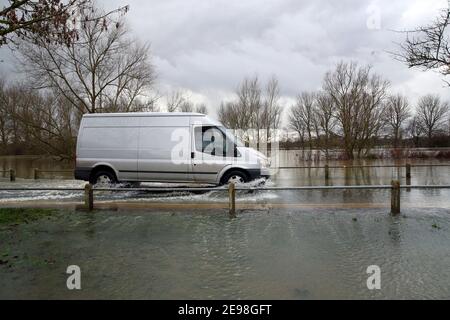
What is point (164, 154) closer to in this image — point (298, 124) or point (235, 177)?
point (235, 177)

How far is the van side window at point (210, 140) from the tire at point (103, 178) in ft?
10.3

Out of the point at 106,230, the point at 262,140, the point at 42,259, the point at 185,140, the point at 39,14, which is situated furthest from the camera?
the point at 262,140

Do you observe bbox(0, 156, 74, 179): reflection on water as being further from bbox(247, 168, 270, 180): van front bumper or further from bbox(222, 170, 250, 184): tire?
A: bbox(247, 168, 270, 180): van front bumper

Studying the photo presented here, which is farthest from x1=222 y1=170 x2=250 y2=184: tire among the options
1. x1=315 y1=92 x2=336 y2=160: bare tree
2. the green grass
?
x1=315 y1=92 x2=336 y2=160: bare tree

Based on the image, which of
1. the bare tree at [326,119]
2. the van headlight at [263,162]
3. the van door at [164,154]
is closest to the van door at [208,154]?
the van door at [164,154]

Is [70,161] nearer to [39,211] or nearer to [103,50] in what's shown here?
[103,50]

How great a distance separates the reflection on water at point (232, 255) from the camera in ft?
11.5

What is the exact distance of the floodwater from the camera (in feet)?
11.5

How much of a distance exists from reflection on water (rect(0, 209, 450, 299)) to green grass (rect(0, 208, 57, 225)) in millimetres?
549

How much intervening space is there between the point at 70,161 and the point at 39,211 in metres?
17.0

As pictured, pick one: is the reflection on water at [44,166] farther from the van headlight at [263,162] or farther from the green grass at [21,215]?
the van headlight at [263,162]
